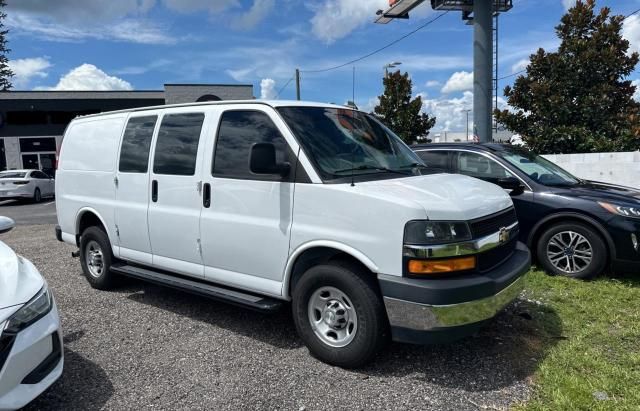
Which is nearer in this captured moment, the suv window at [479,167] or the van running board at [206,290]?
the van running board at [206,290]

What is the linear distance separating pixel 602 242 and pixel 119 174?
18.4 ft

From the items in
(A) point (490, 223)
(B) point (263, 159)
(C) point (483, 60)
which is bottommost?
(A) point (490, 223)

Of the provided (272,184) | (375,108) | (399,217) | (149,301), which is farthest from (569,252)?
(375,108)

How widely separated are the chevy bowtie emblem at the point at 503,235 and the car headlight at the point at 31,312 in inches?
129

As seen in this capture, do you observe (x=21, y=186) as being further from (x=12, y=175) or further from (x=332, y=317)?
(x=332, y=317)

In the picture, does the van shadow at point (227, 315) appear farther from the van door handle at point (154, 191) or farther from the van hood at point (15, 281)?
the van hood at point (15, 281)

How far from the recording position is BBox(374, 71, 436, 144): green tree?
1823 centimetres

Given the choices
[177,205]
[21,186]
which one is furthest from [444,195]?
[21,186]

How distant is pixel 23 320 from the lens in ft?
9.35

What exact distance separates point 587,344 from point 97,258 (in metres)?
5.35

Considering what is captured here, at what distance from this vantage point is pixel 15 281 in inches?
119

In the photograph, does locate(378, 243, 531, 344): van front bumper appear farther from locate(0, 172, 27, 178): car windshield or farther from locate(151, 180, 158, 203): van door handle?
locate(0, 172, 27, 178): car windshield

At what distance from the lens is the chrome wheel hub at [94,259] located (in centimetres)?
584

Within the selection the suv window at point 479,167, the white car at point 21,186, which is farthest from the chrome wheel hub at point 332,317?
the white car at point 21,186
